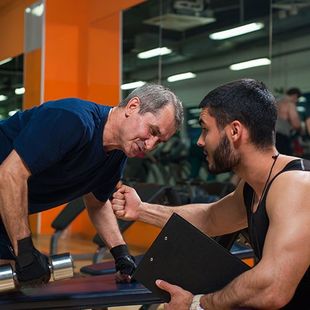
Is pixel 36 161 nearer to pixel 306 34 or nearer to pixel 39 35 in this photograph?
pixel 306 34

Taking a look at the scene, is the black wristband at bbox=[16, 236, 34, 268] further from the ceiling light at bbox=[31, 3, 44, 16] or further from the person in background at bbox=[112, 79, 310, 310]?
the ceiling light at bbox=[31, 3, 44, 16]

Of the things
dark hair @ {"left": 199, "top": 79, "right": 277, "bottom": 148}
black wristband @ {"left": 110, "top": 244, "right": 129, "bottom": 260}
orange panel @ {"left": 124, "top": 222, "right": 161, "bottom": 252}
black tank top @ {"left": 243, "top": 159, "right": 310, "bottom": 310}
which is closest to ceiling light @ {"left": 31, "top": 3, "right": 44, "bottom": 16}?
orange panel @ {"left": 124, "top": 222, "right": 161, "bottom": 252}

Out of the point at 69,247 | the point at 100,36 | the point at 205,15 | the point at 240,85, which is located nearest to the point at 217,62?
the point at 205,15

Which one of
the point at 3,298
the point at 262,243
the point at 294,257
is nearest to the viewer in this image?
the point at 294,257

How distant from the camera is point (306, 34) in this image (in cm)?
508

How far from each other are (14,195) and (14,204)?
0.03 metres

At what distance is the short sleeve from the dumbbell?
333 mm

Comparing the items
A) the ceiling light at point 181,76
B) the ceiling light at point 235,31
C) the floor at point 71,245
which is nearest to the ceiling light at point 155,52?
the ceiling light at point 181,76

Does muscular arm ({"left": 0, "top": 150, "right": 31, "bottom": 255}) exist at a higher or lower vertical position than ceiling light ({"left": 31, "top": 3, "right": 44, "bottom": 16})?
lower

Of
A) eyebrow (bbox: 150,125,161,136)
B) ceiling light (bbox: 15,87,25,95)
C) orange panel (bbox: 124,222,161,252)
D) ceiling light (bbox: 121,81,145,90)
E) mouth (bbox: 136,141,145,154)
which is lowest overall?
orange panel (bbox: 124,222,161,252)

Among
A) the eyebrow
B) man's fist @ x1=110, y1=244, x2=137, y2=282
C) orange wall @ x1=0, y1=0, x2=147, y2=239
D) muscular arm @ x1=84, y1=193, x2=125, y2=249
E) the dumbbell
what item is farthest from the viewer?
orange wall @ x1=0, y1=0, x2=147, y2=239

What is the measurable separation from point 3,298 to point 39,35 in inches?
251

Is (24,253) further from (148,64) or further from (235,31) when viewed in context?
(148,64)

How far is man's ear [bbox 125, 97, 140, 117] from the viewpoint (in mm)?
2068
